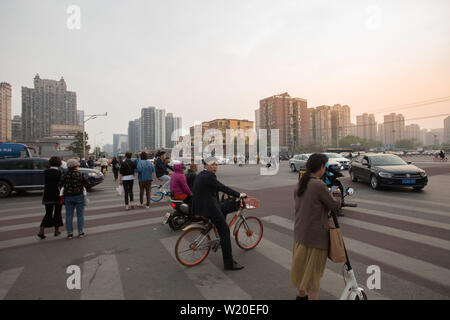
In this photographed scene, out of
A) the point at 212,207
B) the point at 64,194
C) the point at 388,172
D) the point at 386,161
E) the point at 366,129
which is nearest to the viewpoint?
the point at 212,207

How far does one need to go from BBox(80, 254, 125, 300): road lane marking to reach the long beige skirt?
7.11 ft

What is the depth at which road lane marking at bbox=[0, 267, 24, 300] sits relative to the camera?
10.1 feet

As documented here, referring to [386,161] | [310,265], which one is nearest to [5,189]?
[310,265]

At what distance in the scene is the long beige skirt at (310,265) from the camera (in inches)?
95.4

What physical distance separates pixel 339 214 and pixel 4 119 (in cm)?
6968

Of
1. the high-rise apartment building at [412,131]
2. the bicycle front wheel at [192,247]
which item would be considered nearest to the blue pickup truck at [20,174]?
the bicycle front wheel at [192,247]

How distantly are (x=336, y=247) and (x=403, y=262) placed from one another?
236 cm

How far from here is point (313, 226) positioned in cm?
241

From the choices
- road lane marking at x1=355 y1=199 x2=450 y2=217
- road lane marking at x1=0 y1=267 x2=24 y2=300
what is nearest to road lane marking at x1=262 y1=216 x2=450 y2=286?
road lane marking at x1=355 y1=199 x2=450 y2=217

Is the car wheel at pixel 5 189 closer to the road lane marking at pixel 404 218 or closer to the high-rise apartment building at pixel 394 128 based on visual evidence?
the road lane marking at pixel 404 218

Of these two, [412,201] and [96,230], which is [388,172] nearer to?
[412,201]

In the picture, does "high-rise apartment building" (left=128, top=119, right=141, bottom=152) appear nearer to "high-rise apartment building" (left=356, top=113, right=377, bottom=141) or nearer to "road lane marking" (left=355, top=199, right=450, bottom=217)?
"high-rise apartment building" (left=356, top=113, right=377, bottom=141)
